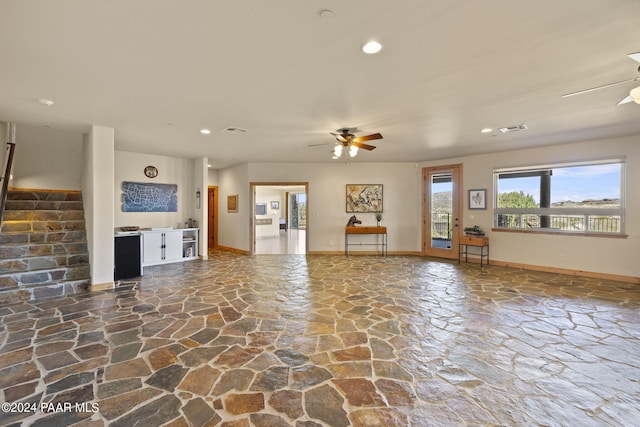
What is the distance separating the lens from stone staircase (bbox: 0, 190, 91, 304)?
4.16 m

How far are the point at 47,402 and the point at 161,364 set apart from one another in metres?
0.72

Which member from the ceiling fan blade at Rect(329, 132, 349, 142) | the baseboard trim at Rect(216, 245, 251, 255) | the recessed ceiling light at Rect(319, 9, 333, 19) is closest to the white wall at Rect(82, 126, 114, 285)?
the baseboard trim at Rect(216, 245, 251, 255)

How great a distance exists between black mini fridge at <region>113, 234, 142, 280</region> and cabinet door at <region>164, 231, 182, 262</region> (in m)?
1.23

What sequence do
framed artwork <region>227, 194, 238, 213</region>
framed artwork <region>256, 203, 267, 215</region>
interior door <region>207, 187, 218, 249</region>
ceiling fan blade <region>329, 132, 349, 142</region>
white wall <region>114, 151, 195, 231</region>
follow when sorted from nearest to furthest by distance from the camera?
ceiling fan blade <region>329, 132, 349, 142</region> < white wall <region>114, 151, 195, 231</region> < framed artwork <region>227, 194, 238, 213</region> < interior door <region>207, 187, 218, 249</region> < framed artwork <region>256, 203, 267, 215</region>

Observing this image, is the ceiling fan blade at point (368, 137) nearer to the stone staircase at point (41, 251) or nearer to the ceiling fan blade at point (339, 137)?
the ceiling fan blade at point (339, 137)

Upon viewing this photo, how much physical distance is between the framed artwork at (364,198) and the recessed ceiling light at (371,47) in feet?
18.9

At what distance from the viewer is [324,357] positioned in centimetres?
257

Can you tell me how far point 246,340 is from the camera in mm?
2889

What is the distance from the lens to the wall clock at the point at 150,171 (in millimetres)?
6977

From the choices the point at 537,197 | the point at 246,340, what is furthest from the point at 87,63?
the point at 537,197

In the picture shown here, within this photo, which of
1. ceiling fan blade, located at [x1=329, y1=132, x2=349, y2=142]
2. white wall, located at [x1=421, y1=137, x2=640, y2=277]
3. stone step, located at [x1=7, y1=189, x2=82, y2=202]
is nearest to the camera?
ceiling fan blade, located at [x1=329, y1=132, x2=349, y2=142]

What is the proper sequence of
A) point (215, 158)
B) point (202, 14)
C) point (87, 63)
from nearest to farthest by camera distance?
point (202, 14) → point (87, 63) → point (215, 158)

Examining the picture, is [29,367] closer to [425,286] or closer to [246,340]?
[246,340]

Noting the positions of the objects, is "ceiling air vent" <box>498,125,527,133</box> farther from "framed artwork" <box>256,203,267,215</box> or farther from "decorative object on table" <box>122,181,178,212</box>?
"framed artwork" <box>256,203,267,215</box>
